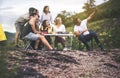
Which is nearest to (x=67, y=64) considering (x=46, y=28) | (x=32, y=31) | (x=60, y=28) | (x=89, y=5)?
(x=32, y=31)

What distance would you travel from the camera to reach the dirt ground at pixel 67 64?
31.4 feet

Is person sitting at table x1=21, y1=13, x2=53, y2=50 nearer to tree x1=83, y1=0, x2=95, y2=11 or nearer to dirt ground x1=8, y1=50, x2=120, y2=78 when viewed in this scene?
dirt ground x1=8, y1=50, x2=120, y2=78

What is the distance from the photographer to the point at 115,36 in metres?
19.5

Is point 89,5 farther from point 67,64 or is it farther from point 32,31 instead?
point 67,64

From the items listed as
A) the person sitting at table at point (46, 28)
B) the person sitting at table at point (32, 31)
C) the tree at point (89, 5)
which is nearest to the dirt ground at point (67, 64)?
the person sitting at table at point (32, 31)

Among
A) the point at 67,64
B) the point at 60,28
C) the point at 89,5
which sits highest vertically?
the point at 89,5

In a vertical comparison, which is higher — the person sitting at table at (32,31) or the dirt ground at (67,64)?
the person sitting at table at (32,31)

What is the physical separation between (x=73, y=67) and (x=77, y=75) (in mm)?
529

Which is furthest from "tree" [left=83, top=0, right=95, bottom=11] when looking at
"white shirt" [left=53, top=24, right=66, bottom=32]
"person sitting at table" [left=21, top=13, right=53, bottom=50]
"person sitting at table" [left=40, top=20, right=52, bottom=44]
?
"person sitting at table" [left=21, top=13, right=53, bottom=50]

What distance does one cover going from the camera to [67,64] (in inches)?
417

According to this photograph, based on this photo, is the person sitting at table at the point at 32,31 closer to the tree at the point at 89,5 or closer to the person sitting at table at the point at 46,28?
the person sitting at table at the point at 46,28

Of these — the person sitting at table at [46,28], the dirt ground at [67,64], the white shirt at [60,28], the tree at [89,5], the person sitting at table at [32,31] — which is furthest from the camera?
the tree at [89,5]

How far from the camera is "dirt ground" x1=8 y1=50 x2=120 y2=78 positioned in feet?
31.4

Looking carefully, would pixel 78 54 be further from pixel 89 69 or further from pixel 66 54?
pixel 89 69
